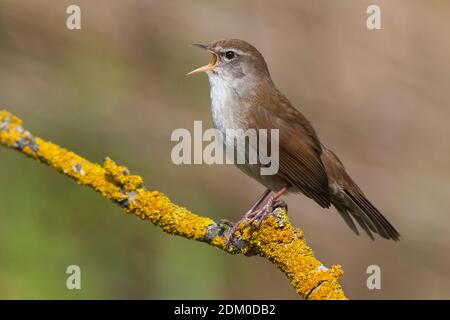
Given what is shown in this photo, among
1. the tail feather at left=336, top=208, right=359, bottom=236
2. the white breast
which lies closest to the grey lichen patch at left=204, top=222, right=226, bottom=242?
the white breast

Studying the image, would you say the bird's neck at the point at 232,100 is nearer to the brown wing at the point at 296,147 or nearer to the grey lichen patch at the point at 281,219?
the brown wing at the point at 296,147

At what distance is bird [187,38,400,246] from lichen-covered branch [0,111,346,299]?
1109 millimetres

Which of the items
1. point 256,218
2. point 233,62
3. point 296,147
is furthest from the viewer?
point 233,62

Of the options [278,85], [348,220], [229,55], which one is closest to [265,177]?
[348,220]

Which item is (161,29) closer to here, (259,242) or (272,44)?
(272,44)

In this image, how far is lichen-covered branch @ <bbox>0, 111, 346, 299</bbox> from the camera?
3.31 meters

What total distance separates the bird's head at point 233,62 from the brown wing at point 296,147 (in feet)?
0.79

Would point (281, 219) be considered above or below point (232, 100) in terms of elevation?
below

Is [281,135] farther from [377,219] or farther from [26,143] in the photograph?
[26,143]

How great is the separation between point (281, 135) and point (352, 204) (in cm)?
69

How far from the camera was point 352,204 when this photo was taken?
16.4 ft

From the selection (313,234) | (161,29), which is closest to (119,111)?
(161,29)

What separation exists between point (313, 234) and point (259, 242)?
10.3ft

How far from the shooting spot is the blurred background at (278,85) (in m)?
6.32
